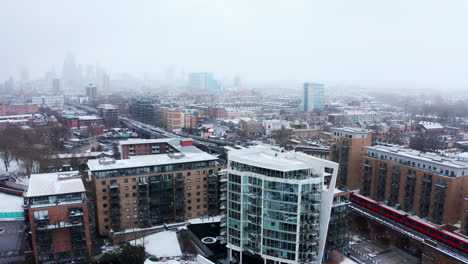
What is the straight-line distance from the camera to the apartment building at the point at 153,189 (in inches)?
787

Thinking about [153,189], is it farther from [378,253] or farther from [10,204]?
[378,253]

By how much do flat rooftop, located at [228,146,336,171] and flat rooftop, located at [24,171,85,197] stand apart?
7917 millimetres

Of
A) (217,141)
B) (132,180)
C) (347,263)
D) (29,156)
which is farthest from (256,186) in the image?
(217,141)

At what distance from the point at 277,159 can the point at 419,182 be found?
34.4ft

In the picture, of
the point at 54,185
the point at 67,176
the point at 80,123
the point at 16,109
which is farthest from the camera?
the point at 16,109

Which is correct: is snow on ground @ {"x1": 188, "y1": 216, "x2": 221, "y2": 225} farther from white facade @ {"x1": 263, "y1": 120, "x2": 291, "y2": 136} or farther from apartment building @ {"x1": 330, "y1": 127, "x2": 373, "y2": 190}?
white facade @ {"x1": 263, "y1": 120, "x2": 291, "y2": 136}

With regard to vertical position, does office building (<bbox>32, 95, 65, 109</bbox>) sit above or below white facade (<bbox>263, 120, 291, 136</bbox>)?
above

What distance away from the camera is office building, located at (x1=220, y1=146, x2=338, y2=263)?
1558 cm

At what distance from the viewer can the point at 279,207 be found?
1573 centimetres

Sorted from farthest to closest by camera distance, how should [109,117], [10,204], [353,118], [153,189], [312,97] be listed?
[312,97] → [353,118] → [109,117] → [10,204] → [153,189]

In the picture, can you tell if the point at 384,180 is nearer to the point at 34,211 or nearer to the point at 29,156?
the point at 34,211

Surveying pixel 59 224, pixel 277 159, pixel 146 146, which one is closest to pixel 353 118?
pixel 146 146

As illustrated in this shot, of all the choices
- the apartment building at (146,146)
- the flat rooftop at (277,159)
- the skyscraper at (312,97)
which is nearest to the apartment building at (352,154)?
the flat rooftop at (277,159)

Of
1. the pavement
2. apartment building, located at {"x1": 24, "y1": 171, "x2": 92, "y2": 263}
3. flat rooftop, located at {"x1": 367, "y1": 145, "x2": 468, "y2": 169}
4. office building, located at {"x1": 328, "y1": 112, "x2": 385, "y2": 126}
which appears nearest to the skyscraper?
office building, located at {"x1": 328, "y1": 112, "x2": 385, "y2": 126}
